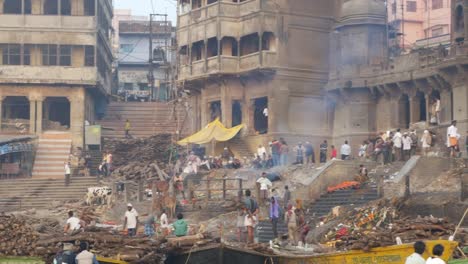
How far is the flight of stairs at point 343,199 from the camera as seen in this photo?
3519cm

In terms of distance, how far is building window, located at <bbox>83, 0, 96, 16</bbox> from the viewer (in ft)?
A: 189

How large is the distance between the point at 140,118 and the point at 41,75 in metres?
7.61

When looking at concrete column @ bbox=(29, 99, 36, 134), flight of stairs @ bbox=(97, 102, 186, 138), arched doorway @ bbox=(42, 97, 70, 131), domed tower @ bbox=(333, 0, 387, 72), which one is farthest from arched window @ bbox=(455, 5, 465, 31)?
concrete column @ bbox=(29, 99, 36, 134)

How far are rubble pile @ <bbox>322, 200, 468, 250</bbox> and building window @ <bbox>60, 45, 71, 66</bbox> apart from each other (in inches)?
1046

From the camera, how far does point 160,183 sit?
38438 millimetres

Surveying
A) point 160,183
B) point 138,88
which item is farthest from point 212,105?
point 138,88

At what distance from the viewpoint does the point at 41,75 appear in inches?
2195

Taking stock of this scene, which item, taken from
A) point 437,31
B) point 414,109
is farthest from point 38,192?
point 437,31

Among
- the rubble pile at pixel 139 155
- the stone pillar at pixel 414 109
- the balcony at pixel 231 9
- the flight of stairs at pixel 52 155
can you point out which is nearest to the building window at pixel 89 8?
the flight of stairs at pixel 52 155

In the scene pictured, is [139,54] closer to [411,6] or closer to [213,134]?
[411,6]

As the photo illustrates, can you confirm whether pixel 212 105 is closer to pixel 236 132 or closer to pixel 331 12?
pixel 236 132

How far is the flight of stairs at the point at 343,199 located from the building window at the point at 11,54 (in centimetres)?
2474

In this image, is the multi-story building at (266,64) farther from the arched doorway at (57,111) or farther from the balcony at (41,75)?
the arched doorway at (57,111)

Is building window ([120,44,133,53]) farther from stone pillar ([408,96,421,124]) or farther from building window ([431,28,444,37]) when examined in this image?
stone pillar ([408,96,421,124])
